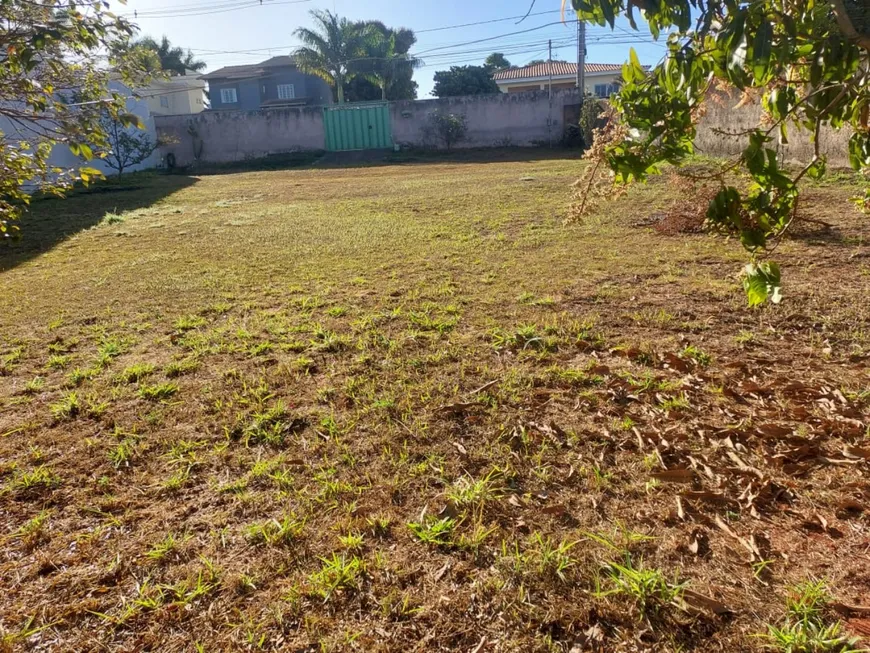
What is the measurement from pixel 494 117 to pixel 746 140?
13.6m

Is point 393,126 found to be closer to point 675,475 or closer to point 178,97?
point 178,97

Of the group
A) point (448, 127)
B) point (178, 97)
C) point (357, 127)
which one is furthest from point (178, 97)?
point (448, 127)

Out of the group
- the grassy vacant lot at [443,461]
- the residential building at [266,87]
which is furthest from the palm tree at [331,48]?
the grassy vacant lot at [443,461]

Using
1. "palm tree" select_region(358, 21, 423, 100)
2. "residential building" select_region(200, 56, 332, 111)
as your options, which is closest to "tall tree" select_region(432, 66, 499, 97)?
"palm tree" select_region(358, 21, 423, 100)

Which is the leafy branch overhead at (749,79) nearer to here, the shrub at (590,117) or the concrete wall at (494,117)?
the shrub at (590,117)

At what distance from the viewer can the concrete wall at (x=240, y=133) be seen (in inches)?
879

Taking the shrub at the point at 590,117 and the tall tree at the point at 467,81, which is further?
the tall tree at the point at 467,81

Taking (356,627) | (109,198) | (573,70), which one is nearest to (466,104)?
(109,198)

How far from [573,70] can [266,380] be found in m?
39.3

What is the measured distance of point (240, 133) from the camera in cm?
2273

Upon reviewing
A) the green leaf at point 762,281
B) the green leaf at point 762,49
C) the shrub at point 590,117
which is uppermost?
the shrub at point 590,117

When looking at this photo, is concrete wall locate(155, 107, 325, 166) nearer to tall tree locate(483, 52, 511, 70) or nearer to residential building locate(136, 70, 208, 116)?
residential building locate(136, 70, 208, 116)

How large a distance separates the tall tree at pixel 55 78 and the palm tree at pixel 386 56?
2676 cm

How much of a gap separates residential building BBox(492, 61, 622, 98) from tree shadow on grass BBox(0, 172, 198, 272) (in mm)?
24837
